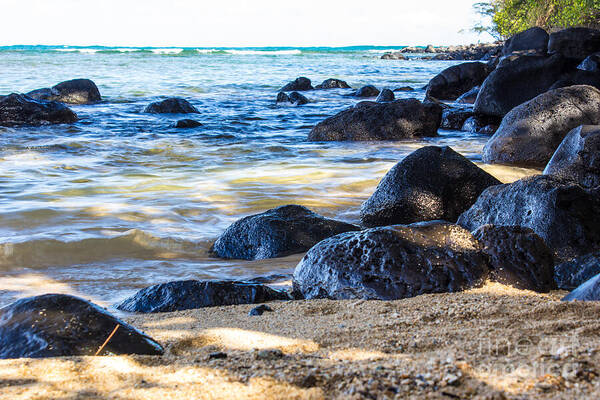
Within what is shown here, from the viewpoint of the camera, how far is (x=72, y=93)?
15641mm

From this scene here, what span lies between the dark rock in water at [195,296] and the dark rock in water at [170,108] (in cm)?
1088

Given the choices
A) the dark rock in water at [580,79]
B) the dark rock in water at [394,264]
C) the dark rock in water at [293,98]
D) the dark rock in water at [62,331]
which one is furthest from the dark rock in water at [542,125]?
the dark rock in water at [293,98]

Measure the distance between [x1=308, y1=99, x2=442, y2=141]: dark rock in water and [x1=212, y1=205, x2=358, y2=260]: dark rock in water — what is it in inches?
230

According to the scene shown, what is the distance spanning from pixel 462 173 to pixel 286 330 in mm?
→ 2878

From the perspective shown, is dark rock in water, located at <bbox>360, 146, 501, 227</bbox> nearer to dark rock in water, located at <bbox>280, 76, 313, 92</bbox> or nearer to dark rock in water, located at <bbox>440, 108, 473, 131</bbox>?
dark rock in water, located at <bbox>440, 108, 473, 131</bbox>

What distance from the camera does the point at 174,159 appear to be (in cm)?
855

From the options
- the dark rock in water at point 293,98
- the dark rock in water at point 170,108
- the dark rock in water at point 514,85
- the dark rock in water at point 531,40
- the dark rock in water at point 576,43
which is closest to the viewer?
the dark rock in water at point 514,85

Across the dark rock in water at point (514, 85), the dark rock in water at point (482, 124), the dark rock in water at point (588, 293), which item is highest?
the dark rock in water at point (514, 85)

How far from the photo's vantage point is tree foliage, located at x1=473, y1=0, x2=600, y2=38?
84.5 ft

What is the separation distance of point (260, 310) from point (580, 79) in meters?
11.0

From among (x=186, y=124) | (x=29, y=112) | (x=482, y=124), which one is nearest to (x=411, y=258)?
(x=482, y=124)

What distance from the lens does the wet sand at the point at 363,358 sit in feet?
5.28

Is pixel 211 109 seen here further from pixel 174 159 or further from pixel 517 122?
pixel 517 122

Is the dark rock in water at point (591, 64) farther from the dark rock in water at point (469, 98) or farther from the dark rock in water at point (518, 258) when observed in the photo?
the dark rock in water at point (518, 258)
